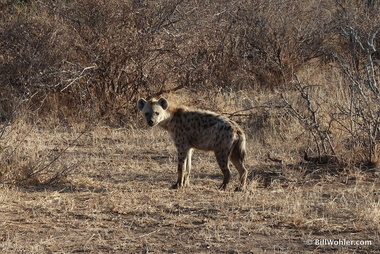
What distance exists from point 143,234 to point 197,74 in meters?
5.42

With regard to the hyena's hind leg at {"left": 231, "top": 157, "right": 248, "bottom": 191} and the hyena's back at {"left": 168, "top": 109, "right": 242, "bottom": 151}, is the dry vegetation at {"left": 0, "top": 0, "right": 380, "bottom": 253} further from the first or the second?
the hyena's back at {"left": 168, "top": 109, "right": 242, "bottom": 151}

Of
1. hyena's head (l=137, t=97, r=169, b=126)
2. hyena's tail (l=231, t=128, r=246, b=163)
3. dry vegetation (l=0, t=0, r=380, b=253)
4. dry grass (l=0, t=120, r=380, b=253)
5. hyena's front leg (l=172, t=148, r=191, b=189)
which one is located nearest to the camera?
dry grass (l=0, t=120, r=380, b=253)

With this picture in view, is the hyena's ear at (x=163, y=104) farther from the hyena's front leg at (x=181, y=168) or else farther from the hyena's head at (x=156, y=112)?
the hyena's front leg at (x=181, y=168)

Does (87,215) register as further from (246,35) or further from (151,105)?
(246,35)

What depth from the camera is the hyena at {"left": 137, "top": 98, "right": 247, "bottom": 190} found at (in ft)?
20.3

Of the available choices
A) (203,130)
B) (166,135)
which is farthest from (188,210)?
(166,135)

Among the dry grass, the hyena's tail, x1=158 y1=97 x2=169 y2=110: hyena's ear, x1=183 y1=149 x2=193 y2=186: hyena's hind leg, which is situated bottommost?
the dry grass

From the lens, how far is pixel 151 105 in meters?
6.81

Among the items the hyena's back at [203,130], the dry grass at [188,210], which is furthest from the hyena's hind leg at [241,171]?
the hyena's back at [203,130]

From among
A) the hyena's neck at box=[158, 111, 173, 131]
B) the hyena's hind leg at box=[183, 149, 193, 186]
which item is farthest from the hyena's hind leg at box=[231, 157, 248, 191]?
the hyena's neck at box=[158, 111, 173, 131]

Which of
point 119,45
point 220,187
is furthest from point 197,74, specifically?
point 220,187

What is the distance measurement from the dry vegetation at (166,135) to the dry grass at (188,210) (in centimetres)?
2

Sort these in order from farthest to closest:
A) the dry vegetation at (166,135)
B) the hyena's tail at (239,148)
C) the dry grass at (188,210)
Answer: the hyena's tail at (239,148) → the dry vegetation at (166,135) → the dry grass at (188,210)

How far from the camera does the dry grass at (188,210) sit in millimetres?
4539
